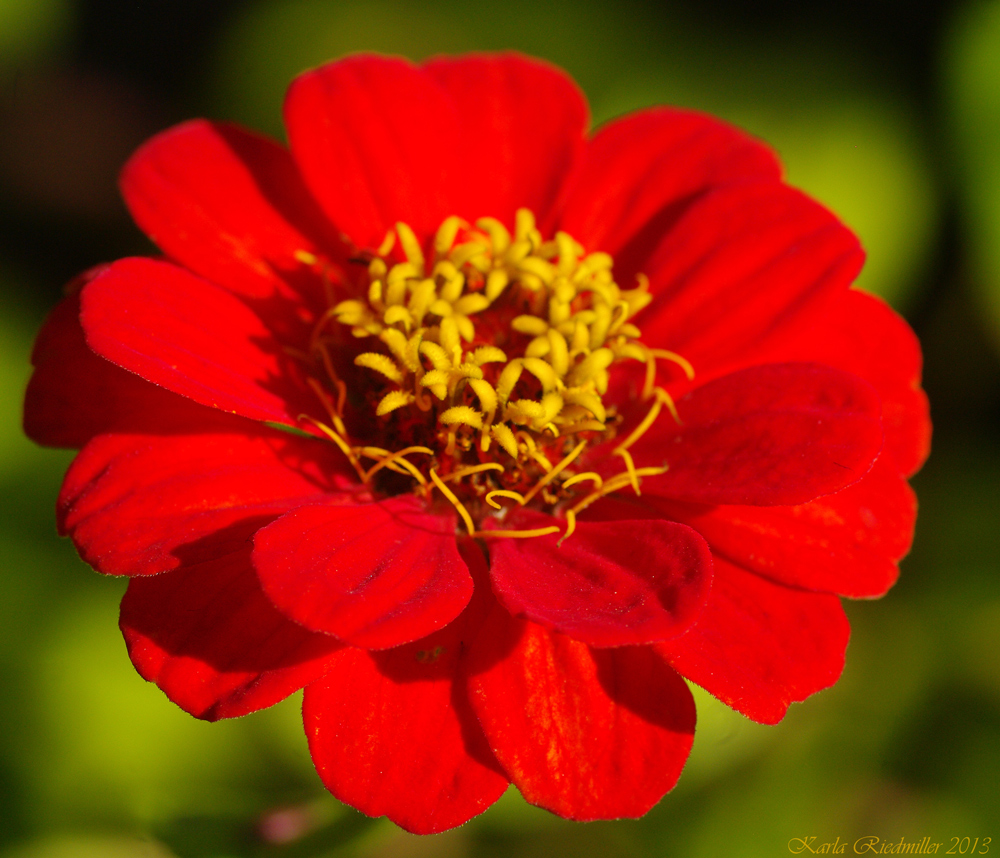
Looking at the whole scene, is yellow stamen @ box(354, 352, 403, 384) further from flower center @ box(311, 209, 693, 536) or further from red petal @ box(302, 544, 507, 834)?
red petal @ box(302, 544, 507, 834)

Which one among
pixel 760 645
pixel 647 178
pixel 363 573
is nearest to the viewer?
pixel 363 573

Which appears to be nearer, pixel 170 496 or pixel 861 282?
pixel 170 496

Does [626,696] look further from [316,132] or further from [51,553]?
[51,553]

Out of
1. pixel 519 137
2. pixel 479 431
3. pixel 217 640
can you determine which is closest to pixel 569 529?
pixel 479 431

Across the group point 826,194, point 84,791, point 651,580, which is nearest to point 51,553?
point 84,791

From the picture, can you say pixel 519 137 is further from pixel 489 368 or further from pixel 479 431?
pixel 479 431

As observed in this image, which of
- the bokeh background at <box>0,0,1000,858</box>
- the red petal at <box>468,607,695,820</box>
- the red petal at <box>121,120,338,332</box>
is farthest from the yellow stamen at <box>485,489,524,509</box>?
the bokeh background at <box>0,0,1000,858</box>

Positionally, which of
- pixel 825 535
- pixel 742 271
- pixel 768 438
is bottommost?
pixel 825 535
